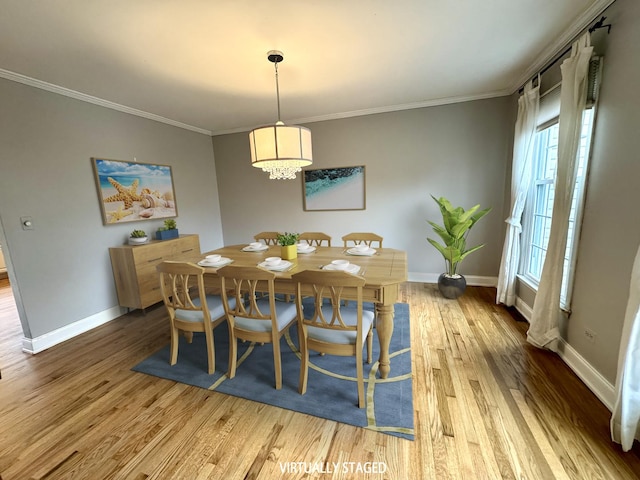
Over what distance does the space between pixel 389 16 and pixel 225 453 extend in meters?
2.84

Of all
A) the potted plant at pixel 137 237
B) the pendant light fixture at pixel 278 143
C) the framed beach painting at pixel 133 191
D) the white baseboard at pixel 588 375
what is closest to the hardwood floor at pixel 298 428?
the white baseboard at pixel 588 375

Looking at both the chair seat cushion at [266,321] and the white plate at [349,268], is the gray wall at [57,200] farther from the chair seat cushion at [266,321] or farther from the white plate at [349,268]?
the white plate at [349,268]

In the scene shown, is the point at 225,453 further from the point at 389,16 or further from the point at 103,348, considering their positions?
the point at 389,16

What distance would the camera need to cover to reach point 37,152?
249 cm

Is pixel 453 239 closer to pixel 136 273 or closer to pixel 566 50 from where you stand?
pixel 566 50

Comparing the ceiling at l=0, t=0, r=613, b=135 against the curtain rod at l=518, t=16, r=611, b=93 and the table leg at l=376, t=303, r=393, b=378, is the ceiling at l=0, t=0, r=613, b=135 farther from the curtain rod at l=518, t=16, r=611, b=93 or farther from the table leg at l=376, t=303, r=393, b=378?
the table leg at l=376, t=303, r=393, b=378

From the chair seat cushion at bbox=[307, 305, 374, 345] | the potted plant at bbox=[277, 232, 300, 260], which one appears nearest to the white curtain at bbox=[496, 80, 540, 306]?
the chair seat cushion at bbox=[307, 305, 374, 345]

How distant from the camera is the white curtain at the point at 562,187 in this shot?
5.99ft

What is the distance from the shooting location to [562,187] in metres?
2.01

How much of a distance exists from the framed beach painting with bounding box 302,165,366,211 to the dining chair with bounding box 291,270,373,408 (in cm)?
246

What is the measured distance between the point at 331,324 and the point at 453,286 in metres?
2.22

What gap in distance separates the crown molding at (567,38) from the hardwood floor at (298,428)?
2.47 meters

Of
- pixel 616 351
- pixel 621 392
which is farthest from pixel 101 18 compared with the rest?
pixel 616 351

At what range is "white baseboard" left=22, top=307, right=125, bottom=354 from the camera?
249cm
